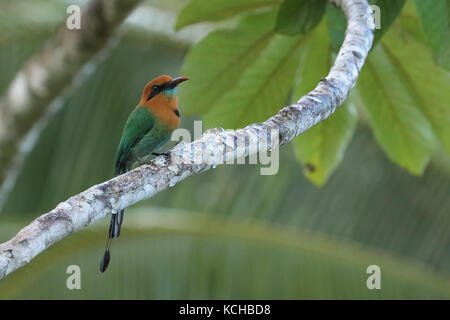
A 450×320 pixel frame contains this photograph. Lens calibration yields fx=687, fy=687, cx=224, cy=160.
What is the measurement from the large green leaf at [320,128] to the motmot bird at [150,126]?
641mm

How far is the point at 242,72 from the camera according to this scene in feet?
11.5

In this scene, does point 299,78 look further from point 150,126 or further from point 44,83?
point 44,83

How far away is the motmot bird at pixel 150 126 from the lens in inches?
132

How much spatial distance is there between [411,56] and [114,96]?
403 cm

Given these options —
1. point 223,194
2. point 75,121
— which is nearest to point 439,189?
point 223,194

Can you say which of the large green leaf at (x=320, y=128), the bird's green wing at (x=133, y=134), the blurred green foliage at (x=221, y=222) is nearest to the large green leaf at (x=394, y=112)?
the large green leaf at (x=320, y=128)

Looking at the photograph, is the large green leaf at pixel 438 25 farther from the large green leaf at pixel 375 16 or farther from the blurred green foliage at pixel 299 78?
the blurred green foliage at pixel 299 78

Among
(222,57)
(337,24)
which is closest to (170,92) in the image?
(222,57)

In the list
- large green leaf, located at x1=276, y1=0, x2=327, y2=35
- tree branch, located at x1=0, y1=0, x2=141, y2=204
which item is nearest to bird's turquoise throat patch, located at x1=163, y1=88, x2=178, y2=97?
tree branch, located at x1=0, y1=0, x2=141, y2=204

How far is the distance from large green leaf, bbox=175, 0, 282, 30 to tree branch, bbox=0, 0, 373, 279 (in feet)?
1.90

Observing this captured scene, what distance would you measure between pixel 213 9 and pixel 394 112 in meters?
1.06

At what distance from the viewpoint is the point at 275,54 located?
136 inches
